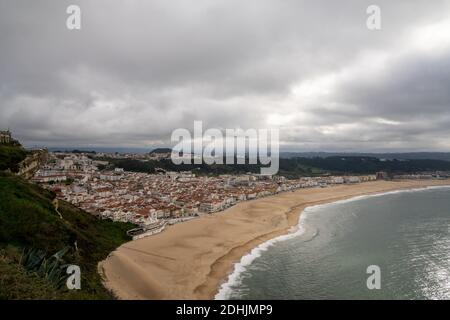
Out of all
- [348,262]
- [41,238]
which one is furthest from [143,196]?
[348,262]

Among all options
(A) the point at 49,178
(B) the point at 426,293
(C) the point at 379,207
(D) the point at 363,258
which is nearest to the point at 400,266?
(D) the point at 363,258

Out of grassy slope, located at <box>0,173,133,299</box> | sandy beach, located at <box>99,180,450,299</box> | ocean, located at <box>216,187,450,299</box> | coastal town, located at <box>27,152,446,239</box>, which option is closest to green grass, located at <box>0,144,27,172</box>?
coastal town, located at <box>27,152,446,239</box>

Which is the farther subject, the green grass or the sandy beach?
the green grass

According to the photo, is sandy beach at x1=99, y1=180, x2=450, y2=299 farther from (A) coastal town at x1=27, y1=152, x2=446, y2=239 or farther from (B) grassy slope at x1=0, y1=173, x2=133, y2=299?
(A) coastal town at x1=27, y1=152, x2=446, y2=239

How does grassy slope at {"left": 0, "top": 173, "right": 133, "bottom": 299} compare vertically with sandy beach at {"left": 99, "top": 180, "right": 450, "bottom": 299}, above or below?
above

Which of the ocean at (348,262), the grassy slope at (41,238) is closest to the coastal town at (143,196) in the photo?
the grassy slope at (41,238)

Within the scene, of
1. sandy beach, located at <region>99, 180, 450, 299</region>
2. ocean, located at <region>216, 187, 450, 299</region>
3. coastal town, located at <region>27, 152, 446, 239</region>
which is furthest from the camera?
coastal town, located at <region>27, 152, 446, 239</region>
